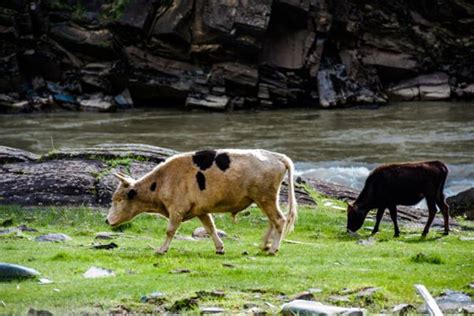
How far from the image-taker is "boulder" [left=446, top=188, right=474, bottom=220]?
88.3 ft

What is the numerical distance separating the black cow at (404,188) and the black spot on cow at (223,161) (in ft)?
19.7

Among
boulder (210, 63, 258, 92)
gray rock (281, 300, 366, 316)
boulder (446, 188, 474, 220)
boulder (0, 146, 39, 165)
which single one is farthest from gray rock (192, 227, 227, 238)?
boulder (210, 63, 258, 92)

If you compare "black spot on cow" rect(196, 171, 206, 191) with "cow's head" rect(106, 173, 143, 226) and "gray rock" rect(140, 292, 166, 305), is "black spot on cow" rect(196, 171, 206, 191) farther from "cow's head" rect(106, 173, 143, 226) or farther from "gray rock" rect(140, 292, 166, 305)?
"gray rock" rect(140, 292, 166, 305)

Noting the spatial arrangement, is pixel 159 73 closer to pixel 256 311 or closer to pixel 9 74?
pixel 9 74

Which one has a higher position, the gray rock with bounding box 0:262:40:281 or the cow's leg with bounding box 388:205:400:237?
the gray rock with bounding box 0:262:40:281

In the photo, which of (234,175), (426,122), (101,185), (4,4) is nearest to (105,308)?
(234,175)

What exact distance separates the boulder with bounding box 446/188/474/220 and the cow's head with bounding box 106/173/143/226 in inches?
522

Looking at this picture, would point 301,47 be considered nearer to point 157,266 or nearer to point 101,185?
point 101,185

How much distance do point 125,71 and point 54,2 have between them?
7.58m

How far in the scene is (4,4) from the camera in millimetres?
64188

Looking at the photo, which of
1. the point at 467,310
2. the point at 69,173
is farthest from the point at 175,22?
the point at 467,310

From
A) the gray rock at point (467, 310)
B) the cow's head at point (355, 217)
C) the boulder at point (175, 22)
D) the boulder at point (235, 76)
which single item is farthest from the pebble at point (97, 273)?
the boulder at point (235, 76)

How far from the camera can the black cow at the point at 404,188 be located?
20.7 m

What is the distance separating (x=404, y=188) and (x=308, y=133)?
2968 cm
